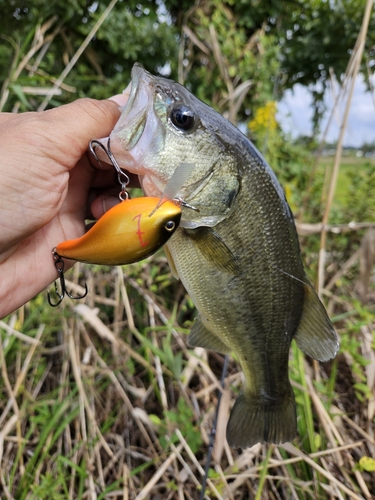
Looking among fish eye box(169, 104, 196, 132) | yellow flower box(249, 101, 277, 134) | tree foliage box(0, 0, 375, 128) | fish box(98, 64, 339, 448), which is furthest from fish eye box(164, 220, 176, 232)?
tree foliage box(0, 0, 375, 128)

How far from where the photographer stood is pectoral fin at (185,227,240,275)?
3.55 ft

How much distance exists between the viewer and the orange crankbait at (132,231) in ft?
2.76

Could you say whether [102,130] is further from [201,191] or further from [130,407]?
[130,407]

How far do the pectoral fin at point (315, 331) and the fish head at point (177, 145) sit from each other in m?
0.40

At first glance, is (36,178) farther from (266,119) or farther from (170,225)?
(266,119)

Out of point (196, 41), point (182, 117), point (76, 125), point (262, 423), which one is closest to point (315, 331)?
point (262, 423)

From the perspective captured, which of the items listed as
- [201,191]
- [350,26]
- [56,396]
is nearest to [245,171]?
[201,191]

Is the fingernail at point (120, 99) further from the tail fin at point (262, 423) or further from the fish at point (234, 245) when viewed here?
the tail fin at point (262, 423)

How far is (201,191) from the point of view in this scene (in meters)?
1.04

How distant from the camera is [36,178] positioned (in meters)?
1.10

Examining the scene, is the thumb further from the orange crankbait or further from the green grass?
the green grass

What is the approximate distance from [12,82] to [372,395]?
2.36 m

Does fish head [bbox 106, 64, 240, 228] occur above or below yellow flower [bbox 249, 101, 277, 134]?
below

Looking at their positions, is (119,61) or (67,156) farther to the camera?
(119,61)
